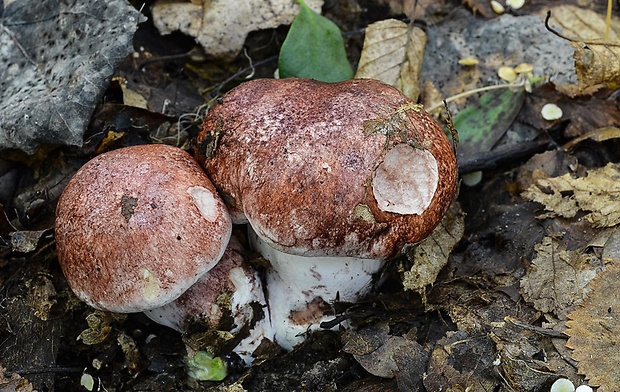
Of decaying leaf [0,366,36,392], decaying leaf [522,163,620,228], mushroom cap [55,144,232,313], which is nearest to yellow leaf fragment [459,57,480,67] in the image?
decaying leaf [522,163,620,228]

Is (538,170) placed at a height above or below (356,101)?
below

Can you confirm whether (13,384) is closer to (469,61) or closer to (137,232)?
(137,232)

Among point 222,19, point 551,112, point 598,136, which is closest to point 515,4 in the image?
point 551,112

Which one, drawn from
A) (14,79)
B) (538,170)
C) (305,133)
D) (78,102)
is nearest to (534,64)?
(538,170)

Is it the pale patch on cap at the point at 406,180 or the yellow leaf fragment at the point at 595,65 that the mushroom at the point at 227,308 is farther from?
the yellow leaf fragment at the point at 595,65

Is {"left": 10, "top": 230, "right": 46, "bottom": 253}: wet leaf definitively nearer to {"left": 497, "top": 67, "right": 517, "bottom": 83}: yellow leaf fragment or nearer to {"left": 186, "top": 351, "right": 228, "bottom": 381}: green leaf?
{"left": 186, "top": 351, "right": 228, "bottom": 381}: green leaf

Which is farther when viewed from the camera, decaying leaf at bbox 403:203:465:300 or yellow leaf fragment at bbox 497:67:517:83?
yellow leaf fragment at bbox 497:67:517:83

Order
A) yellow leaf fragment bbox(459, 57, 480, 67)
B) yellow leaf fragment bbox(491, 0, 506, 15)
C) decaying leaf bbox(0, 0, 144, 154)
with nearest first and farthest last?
decaying leaf bbox(0, 0, 144, 154) < yellow leaf fragment bbox(459, 57, 480, 67) < yellow leaf fragment bbox(491, 0, 506, 15)

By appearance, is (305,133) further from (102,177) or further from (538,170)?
(538,170)
